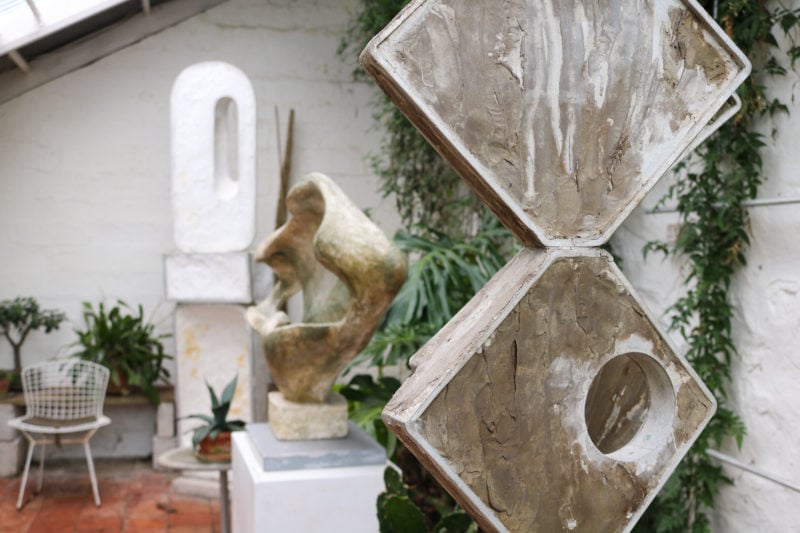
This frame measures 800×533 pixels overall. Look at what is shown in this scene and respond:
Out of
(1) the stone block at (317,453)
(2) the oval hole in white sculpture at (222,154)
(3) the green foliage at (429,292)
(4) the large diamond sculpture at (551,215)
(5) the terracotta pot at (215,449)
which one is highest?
(4) the large diamond sculpture at (551,215)

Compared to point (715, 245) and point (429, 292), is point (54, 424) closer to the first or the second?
point (429, 292)

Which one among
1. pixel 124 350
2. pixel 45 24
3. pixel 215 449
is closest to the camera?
pixel 215 449

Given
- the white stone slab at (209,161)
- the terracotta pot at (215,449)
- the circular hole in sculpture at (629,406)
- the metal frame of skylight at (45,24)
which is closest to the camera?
the circular hole in sculpture at (629,406)

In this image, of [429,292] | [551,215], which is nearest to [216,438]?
[429,292]

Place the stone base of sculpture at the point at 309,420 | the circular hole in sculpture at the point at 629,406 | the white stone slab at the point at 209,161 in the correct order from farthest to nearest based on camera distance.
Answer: the white stone slab at the point at 209,161 → the stone base of sculpture at the point at 309,420 → the circular hole in sculpture at the point at 629,406

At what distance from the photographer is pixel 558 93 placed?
110cm

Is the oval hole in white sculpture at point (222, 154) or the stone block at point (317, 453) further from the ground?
the oval hole in white sculpture at point (222, 154)

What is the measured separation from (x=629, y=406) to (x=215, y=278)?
4683mm

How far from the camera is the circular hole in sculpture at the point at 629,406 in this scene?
1.18 metres

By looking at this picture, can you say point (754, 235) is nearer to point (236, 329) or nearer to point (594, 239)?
point (594, 239)

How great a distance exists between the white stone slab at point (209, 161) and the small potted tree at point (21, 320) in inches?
52.7

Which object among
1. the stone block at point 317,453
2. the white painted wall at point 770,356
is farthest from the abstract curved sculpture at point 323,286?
the white painted wall at point 770,356

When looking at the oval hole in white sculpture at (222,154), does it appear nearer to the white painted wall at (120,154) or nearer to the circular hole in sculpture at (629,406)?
the white painted wall at (120,154)

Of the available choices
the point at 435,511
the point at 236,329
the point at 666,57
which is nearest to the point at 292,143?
the point at 236,329
